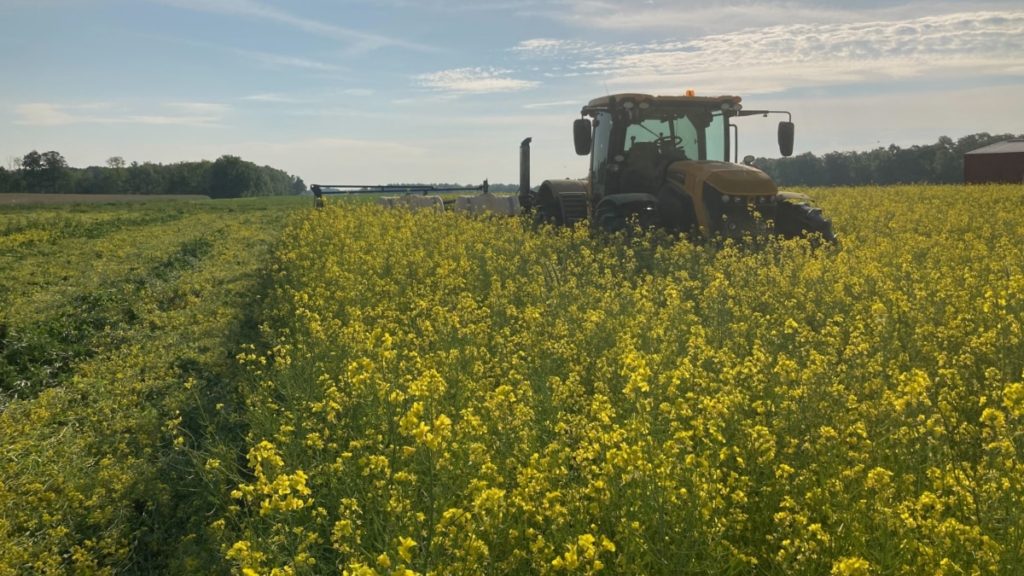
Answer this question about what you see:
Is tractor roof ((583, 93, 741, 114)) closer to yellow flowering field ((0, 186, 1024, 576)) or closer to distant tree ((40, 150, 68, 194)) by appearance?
yellow flowering field ((0, 186, 1024, 576))

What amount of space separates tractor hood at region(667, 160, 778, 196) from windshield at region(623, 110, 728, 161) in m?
0.71

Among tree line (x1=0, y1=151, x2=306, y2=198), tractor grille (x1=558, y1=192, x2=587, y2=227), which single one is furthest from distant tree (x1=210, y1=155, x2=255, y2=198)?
tractor grille (x1=558, y1=192, x2=587, y2=227)

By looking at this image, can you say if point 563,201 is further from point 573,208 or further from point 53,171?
point 53,171

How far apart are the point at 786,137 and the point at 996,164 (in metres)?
36.8

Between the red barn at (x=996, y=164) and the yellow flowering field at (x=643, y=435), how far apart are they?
121 ft

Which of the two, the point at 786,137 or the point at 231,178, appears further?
the point at 231,178

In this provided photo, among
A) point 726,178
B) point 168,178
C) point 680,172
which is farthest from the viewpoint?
point 168,178

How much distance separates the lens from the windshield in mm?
12102

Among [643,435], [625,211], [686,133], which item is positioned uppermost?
[686,133]

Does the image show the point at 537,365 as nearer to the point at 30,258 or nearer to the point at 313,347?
the point at 313,347

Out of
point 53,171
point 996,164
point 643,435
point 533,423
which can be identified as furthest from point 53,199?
point 996,164

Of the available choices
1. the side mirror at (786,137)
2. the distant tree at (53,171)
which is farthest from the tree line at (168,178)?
the side mirror at (786,137)

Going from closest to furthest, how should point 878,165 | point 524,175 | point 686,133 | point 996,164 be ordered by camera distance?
point 686,133
point 524,175
point 996,164
point 878,165

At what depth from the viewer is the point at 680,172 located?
11.5m
